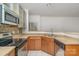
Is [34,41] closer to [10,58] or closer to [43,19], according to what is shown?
[43,19]

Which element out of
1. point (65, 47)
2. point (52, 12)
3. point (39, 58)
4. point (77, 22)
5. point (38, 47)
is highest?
point (52, 12)

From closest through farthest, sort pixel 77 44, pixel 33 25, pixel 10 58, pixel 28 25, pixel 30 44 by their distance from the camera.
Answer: pixel 10 58
pixel 77 44
pixel 30 44
pixel 28 25
pixel 33 25

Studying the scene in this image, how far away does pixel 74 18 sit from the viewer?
18.9 feet

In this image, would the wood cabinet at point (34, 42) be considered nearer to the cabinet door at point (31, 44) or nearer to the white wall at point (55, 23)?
the cabinet door at point (31, 44)

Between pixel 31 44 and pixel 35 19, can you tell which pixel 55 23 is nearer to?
pixel 35 19

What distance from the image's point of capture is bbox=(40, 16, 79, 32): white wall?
6.07 m

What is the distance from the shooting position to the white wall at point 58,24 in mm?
6070

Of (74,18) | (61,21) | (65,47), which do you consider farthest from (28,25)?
(65,47)

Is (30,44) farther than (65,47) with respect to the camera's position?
Yes

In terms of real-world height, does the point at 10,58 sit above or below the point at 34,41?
above

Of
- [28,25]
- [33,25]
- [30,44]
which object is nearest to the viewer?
[30,44]

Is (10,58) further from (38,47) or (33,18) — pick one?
(33,18)

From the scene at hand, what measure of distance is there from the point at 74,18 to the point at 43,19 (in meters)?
1.50

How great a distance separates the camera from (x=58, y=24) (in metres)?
6.31
